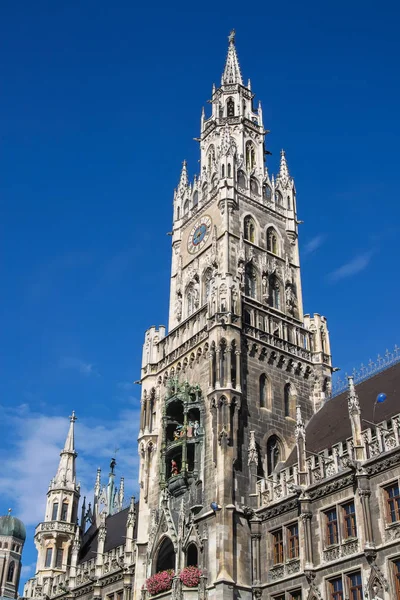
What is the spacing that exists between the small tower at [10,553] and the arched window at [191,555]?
4728cm

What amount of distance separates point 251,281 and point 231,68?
22148 mm

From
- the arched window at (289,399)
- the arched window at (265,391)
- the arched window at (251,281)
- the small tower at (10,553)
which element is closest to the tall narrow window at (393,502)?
the arched window at (265,391)

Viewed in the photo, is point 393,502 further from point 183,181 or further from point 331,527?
point 183,181

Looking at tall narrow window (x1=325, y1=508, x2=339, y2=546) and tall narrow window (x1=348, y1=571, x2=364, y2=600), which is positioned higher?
tall narrow window (x1=325, y1=508, x2=339, y2=546)

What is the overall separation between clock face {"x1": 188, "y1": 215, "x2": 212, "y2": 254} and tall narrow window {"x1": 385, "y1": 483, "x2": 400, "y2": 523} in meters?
23.0

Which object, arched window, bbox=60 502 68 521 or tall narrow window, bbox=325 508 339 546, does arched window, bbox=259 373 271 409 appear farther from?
arched window, bbox=60 502 68 521

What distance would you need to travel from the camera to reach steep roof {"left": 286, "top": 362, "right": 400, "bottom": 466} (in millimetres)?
37219

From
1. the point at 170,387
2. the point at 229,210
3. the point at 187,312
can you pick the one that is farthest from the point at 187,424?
the point at 229,210

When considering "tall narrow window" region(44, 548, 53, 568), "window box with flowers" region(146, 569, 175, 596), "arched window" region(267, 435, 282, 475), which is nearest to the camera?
"window box with flowers" region(146, 569, 175, 596)

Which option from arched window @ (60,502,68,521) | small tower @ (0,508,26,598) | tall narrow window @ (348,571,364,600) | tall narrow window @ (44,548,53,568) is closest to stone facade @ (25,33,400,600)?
tall narrow window @ (348,571,364,600)

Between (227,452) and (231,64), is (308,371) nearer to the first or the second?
(227,452)

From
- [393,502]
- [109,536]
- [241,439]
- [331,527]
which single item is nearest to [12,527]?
[109,536]

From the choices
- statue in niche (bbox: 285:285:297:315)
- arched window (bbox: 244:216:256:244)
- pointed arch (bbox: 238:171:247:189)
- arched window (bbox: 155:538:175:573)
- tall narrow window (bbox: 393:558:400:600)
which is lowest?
tall narrow window (bbox: 393:558:400:600)

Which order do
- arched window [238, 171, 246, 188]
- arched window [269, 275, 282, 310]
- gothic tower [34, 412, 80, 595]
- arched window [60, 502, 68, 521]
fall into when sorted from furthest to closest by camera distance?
arched window [60, 502, 68, 521], gothic tower [34, 412, 80, 595], arched window [238, 171, 246, 188], arched window [269, 275, 282, 310]
